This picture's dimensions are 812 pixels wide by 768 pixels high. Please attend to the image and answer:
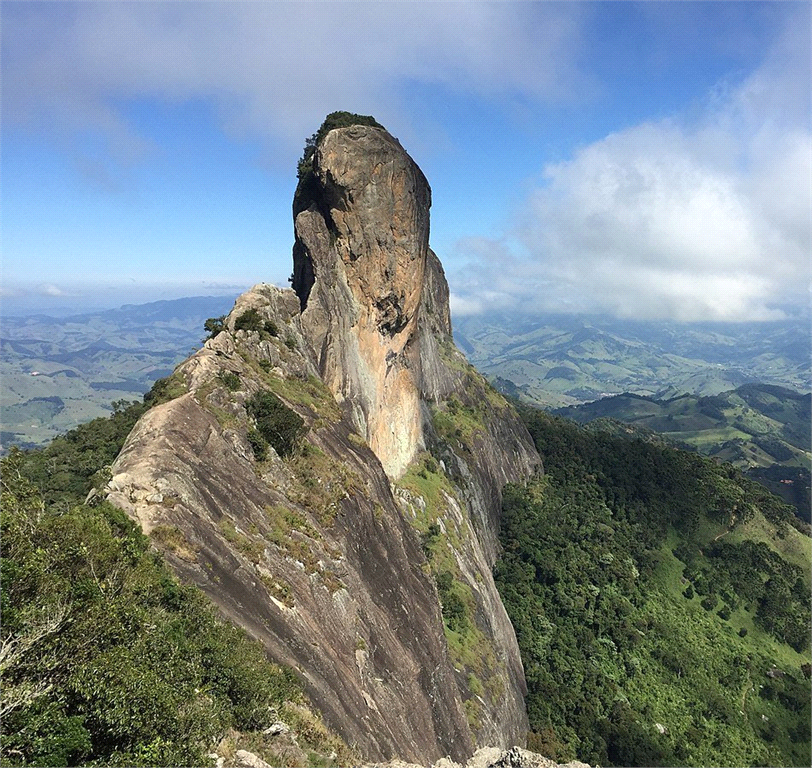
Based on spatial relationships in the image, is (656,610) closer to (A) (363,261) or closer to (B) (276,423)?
(A) (363,261)

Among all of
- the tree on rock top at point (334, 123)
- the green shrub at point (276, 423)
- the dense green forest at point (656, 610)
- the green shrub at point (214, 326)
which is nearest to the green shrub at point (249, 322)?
the green shrub at point (214, 326)

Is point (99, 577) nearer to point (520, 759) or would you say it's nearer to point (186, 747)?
point (186, 747)

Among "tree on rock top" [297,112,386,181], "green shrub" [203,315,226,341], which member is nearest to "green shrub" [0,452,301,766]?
"green shrub" [203,315,226,341]

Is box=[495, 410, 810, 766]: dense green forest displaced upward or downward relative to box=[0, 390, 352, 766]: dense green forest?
downward

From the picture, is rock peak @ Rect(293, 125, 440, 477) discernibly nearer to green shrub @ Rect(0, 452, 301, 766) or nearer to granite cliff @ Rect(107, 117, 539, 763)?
granite cliff @ Rect(107, 117, 539, 763)

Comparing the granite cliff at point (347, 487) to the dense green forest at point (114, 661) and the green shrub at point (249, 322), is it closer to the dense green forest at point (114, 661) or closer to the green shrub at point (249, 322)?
the green shrub at point (249, 322)
